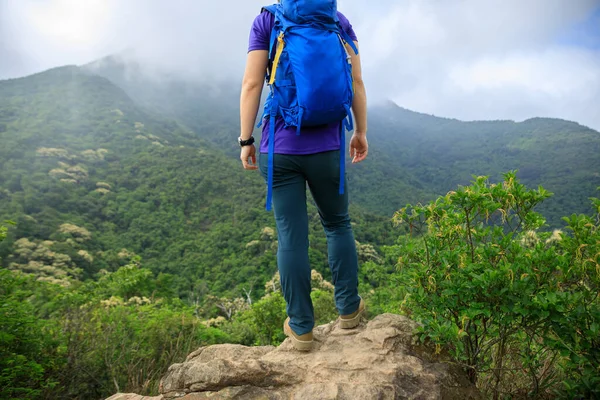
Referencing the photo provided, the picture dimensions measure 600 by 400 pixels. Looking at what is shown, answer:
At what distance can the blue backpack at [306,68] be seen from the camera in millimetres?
1812

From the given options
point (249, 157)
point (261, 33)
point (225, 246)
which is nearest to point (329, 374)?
point (249, 157)

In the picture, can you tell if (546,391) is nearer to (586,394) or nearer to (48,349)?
(586,394)

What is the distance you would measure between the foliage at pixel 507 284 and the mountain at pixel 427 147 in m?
41.9

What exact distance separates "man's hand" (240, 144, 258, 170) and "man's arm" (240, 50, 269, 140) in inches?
5.7

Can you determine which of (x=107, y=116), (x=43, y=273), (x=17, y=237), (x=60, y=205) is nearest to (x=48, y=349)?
(x=43, y=273)

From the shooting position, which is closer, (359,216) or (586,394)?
(586,394)

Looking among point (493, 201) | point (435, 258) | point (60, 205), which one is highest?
point (493, 201)

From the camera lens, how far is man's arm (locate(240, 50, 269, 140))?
1.94 metres

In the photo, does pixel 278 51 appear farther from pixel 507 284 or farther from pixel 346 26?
pixel 507 284

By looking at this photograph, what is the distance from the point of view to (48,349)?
4.57 metres

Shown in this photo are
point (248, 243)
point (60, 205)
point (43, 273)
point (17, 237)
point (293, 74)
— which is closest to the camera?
point (293, 74)

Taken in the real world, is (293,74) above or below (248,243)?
above

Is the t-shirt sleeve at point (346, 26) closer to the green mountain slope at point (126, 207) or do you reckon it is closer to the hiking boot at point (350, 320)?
the hiking boot at point (350, 320)

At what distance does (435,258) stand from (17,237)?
122 ft
